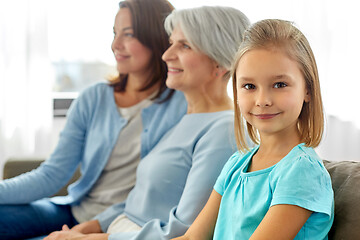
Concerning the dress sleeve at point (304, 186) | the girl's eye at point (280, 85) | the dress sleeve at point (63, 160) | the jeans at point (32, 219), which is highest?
the girl's eye at point (280, 85)

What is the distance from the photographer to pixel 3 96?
3350 mm

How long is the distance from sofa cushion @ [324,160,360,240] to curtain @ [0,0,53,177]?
245 cm

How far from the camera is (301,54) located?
44.5 inches

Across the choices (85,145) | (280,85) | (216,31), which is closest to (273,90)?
(280,85)

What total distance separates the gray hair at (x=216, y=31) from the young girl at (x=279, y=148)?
15.7 inches

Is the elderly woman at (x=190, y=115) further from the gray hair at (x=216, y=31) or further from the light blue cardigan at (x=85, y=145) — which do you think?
the light blue cardigan at (x=85, y=145)

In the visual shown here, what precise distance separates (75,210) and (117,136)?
1.12 feet

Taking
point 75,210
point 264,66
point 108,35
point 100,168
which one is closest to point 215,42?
point 264,66

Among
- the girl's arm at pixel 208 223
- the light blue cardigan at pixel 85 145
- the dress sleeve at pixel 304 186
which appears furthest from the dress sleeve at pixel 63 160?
the dress sleeve at pixel 304 186

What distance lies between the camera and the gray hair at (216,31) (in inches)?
64.1

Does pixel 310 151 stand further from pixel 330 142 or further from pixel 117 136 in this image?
pixel 330 142

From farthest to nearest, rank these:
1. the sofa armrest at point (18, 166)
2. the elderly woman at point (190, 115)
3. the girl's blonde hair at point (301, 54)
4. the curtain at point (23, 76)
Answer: the curtain at point (23, 76), the sofa armrest at point (18, 166), the elderly woman at point (190, 115), the girl's blonde hair at point (301, 54)

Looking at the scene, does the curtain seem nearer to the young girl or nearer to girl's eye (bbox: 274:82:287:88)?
the young girl

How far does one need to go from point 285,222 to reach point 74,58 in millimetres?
2743
